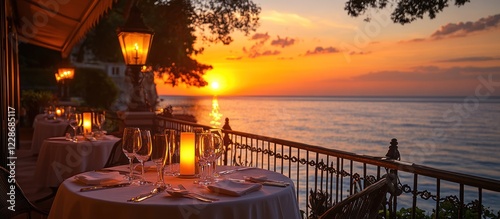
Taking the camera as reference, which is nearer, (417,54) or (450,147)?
(417,54)

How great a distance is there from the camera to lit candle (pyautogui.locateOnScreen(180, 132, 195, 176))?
2.95 meters

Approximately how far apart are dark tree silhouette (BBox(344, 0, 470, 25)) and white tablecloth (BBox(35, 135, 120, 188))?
5462 millimetres

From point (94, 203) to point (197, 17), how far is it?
49.0ft

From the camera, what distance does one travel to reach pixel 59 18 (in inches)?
277

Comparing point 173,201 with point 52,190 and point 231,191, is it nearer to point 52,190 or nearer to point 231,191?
point 231,191

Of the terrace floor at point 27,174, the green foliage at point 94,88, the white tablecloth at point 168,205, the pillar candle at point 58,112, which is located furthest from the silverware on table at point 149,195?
the green foliage at point 94,88

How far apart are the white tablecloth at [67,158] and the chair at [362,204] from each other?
4007mm

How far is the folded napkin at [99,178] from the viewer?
8.94 feet

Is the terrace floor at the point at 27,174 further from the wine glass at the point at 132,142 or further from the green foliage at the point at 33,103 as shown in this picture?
the green foliage at the point at 33,103

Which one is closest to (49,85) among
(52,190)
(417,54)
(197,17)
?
(197,17)

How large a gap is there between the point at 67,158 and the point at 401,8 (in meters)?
6.57

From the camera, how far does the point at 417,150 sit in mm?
37438

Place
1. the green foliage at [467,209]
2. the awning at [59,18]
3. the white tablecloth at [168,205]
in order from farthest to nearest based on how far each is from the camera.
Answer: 1. the awning at [59,18]
2. the green foliage at [467,209]
3. the white tablecloth at [168,205]

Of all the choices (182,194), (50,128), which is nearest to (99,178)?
(182,194)
